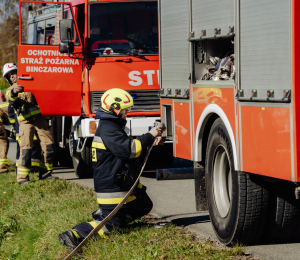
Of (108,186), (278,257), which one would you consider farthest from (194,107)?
(278,257)

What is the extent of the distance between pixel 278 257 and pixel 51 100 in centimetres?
546

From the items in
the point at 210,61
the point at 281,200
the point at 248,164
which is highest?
the point at 210,61

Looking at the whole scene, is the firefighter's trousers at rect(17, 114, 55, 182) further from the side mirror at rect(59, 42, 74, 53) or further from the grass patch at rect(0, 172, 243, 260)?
the side mirror at rect(59, 42, 74, 53)

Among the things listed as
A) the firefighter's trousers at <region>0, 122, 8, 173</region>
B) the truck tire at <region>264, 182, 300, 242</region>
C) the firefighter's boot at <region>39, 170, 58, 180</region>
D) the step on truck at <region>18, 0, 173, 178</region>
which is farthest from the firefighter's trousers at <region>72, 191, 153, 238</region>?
the firefighter's trousers at <region>0, 122, 8, 173</region>

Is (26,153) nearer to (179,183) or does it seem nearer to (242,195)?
(179,183)

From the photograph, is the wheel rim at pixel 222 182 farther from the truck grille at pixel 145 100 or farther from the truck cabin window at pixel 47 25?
the truck cabin window at pixel 47 25

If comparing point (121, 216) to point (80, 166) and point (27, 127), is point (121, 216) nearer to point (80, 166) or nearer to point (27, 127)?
point (27, 127)

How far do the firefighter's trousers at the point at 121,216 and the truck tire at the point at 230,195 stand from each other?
2.16 feet

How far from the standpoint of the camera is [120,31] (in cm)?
914

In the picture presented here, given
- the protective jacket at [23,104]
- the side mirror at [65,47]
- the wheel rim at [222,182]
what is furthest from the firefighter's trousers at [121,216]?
the protective jacket at [23,104]

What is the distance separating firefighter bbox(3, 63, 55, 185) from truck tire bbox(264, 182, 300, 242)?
17.4 feet

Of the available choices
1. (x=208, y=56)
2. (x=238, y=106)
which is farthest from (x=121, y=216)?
(x=208, y=56)

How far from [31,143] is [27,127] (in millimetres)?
274

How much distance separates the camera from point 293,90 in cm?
364
